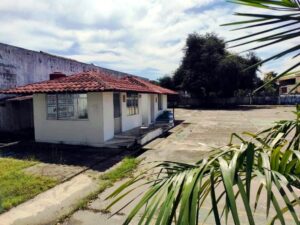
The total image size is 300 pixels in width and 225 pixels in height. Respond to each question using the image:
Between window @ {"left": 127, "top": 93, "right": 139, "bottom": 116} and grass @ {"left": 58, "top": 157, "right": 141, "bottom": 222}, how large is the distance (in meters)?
6.25

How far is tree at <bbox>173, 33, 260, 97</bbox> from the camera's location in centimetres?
3819

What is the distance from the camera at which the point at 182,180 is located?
1290 millimetres

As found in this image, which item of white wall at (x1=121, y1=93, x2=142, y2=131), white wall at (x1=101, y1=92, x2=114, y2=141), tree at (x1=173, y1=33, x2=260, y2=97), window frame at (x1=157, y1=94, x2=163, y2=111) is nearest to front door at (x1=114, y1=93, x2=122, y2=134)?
white wall at (x1=121, y1=93, x2=142, y2=131)

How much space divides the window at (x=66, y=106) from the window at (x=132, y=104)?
379cm

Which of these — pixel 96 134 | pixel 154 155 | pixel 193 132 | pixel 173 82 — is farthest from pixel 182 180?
pixel 173 82

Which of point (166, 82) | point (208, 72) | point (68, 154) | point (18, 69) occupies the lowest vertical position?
point (68, 154)

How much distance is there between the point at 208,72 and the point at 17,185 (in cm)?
3590

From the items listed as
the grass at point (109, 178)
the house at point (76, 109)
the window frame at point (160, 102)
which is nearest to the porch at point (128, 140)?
the house at point (76, 109)

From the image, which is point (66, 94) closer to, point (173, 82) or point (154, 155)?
point (154, 155)

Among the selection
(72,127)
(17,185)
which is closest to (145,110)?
(72,127)

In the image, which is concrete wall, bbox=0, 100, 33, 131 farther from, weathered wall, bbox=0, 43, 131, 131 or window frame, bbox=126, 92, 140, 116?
window frame, bbox=126, 92, 140, 116

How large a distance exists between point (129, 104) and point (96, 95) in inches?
158

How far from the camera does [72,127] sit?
497 inches

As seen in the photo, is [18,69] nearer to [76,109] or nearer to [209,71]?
[76,109]
